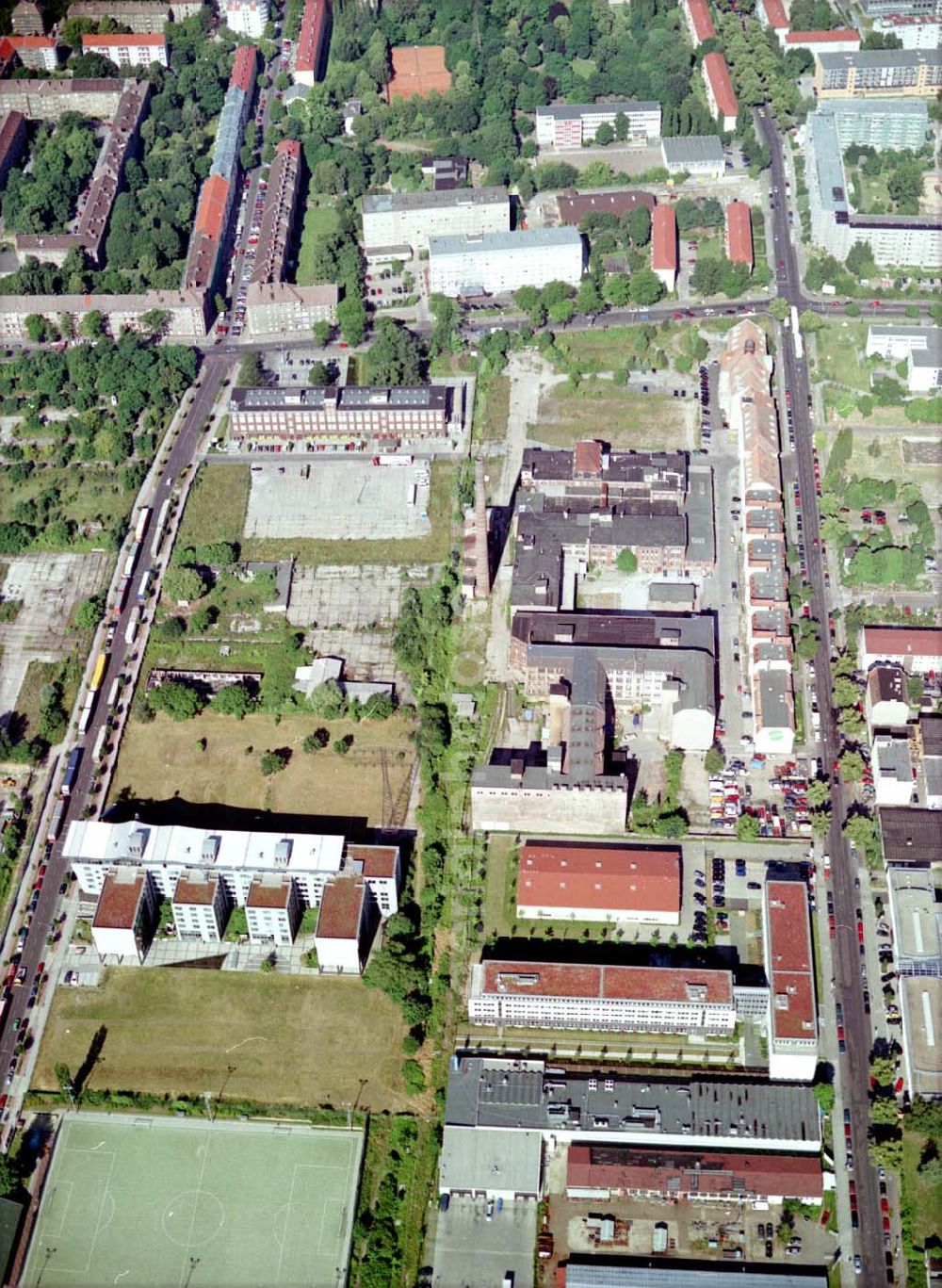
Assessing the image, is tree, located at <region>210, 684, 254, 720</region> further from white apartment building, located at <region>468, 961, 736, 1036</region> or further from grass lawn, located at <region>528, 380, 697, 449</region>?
grass lawn, located at <region>528, 380, 697, 449</region>

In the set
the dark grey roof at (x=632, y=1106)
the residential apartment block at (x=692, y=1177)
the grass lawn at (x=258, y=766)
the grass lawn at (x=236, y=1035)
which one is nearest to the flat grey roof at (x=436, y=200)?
the grass lawn at (x=258, y=766)

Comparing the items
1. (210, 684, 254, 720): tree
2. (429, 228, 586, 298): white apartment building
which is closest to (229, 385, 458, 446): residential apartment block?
(429, 228, 586, 298): white apartment building

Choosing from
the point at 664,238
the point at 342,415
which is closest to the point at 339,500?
the point at 342,415

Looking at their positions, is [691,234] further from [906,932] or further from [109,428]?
[906,932]

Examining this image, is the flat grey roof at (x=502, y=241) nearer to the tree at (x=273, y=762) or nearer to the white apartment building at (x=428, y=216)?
the white apartment building at (x=428, y=216)

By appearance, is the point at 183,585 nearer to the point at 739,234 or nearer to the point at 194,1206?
the point at 194,1206
